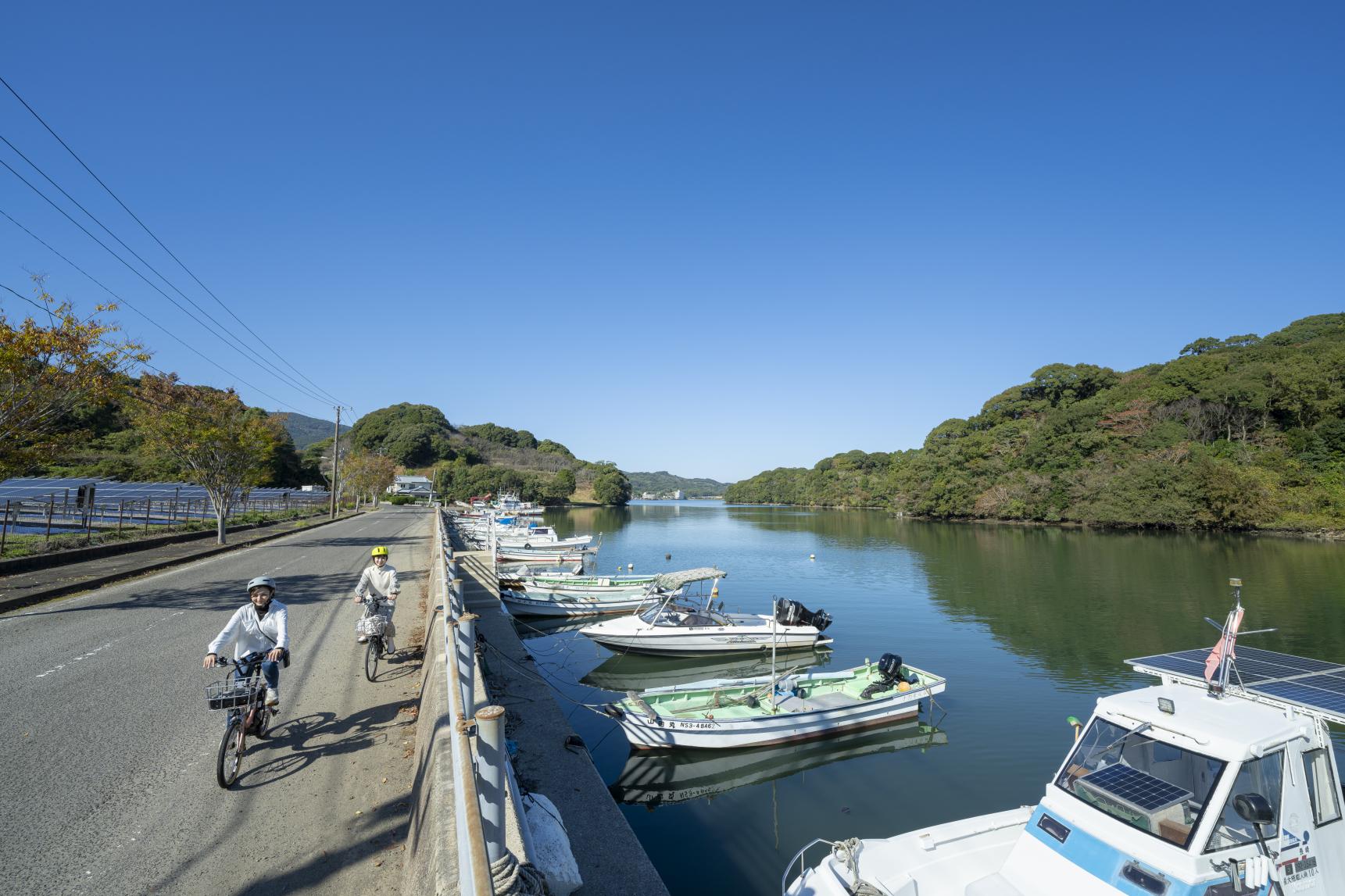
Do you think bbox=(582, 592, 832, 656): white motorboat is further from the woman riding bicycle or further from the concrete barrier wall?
the woman riding bicycle

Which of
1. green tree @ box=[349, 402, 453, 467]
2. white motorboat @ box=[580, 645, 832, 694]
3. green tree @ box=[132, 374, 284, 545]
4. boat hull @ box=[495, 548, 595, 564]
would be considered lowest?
white motorboat @ box=[580, 645, 832, 694]

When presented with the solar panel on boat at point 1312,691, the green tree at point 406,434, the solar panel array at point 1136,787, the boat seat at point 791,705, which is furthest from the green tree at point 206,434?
the green tree at point 406,434

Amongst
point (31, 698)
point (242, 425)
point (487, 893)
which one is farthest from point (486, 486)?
point (487, 893)

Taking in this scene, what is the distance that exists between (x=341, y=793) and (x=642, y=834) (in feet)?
16.8

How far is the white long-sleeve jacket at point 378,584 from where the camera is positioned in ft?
31.2

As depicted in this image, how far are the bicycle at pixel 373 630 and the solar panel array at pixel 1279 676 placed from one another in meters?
9.83

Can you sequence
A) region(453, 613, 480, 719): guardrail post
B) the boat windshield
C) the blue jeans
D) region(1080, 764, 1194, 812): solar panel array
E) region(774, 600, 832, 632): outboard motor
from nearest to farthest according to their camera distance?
the boat windshield → region(1080, 764, 1194, 812): solar panel array → region(453, 613, 480, 719): guardrail post → the blue jeans → region(774, 600, 832, 632): outboard motor

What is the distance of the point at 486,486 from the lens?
112688mm

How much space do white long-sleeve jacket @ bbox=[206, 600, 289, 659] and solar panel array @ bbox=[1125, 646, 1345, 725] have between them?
29.1ft

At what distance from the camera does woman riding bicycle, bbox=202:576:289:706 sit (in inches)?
258

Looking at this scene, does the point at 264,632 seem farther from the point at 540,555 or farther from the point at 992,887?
the point at 540,555

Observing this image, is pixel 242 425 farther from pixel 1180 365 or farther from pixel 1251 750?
pixel 1180 365

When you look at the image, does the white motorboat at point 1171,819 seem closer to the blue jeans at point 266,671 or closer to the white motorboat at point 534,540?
the blue jeans at point 266,671

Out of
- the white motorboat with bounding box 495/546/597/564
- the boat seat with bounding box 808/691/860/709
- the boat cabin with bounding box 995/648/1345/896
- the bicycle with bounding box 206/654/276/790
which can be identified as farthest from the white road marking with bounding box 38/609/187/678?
the white motorboat with bounding box 495/546/597/564
